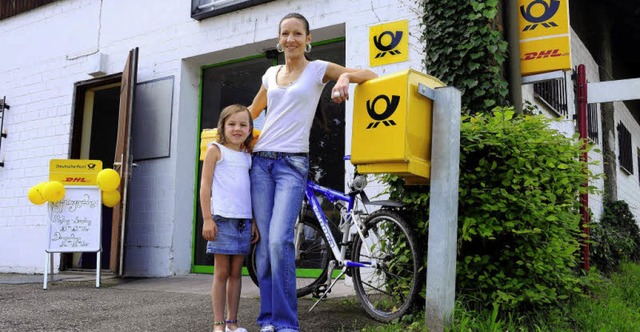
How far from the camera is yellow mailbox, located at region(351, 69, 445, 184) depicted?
105 inches

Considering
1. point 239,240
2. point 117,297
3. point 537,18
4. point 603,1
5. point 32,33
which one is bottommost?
point 117,297

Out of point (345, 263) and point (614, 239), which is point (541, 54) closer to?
point (345, 263)

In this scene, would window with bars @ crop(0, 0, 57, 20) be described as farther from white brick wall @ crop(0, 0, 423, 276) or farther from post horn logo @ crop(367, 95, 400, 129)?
post horn logo @ crop(367, 95, 400, 129)

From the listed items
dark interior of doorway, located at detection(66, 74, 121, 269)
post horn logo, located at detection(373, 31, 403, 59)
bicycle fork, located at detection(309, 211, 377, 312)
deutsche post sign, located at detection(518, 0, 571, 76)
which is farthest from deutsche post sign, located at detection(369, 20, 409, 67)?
dark interior of doorway, located at detection(66, 74, 121, 269)

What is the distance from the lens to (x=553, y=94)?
22.4 ft

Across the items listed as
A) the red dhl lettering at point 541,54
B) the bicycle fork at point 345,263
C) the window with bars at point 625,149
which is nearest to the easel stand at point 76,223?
the bicycle fork at point 345,263

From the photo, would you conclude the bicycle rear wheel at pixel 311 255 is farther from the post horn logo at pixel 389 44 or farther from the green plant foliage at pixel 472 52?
the post horn logo at pixel 389 44

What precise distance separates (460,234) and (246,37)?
3.86m

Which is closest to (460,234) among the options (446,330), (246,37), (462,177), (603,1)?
(462,177)

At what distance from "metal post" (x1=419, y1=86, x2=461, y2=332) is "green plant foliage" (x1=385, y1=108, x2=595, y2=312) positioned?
352 millimetres

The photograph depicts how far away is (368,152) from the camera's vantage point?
2.79 m

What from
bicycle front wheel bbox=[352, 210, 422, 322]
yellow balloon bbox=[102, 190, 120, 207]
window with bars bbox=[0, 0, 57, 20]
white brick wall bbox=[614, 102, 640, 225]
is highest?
window with bars bbox=[0, 0, 57, 20]

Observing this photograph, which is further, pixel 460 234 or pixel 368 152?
pixel 460 234

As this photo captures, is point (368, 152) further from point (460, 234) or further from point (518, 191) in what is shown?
point (518, 191)
